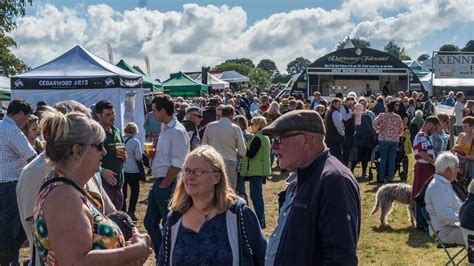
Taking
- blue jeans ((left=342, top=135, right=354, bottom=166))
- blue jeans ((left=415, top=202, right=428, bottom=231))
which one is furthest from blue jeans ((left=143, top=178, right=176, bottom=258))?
blue jeans ((left=342, top=135, right=354, bottom=166))

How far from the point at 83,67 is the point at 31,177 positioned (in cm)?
1047

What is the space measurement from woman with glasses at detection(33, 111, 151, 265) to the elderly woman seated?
174 inches

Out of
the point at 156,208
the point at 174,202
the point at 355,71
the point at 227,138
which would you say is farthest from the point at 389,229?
the point at 355,71

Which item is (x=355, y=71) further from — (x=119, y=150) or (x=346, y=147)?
(x=119, y=150)

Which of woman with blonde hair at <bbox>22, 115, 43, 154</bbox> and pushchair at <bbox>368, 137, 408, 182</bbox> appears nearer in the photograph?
woman with blonde hair at <bbox>22, 115, 43, 154</bbox>

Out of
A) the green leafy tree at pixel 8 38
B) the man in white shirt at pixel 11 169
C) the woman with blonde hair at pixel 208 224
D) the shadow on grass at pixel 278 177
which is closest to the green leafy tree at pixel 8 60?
the green leafy tree at pixel 8 38

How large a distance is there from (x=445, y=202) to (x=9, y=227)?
465 centimetres

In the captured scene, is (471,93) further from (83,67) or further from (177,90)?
(83,67)

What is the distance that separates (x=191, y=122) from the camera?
9023 mm

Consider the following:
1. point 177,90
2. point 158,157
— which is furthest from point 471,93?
point 158,157

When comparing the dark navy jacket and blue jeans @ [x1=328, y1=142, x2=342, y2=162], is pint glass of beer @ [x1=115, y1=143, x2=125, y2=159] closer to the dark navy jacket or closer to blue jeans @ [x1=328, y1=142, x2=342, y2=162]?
the dark navy jacket

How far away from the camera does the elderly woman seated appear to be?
611 centimetres

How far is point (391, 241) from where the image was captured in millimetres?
7758

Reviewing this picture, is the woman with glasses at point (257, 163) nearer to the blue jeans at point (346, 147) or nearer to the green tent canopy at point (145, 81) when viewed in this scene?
the blue jeans at point (346, 147)
